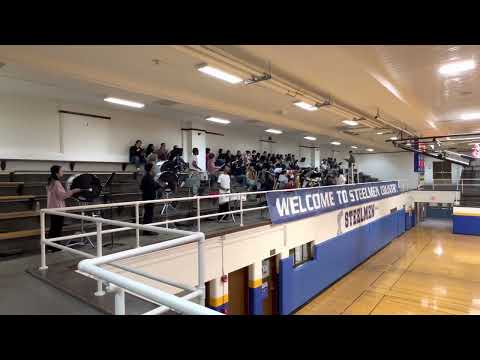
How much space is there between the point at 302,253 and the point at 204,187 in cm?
332

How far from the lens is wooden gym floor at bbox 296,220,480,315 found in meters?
7.67

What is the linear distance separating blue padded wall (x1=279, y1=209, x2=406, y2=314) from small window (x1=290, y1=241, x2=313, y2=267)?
0.15 meters

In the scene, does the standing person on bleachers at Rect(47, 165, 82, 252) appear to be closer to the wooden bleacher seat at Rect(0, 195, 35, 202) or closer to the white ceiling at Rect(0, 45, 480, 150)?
the wooden bleacher seat at Rect(0, 195, 35, 202)

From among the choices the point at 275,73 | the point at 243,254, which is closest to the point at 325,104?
the point at 275,73

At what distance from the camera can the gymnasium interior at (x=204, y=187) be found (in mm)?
3600

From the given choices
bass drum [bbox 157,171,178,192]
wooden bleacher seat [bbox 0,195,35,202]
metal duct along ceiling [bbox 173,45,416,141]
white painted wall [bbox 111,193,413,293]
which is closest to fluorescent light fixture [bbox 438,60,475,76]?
metal duct along ceiling [bbox 173,45,416,141]

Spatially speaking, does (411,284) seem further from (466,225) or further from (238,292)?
(466,225)

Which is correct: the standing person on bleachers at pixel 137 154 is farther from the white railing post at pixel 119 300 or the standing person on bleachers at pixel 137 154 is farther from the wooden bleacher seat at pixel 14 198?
the white railing post at pixel 119 300

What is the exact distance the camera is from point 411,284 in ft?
30.6

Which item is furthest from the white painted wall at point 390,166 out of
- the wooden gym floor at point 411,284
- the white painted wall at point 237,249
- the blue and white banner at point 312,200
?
the white painted wall at point 237,249

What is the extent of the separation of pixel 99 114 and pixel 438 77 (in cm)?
870

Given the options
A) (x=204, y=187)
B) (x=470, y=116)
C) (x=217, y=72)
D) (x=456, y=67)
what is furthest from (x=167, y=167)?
(x=470, y=116)

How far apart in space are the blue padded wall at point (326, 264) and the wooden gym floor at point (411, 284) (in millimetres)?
286

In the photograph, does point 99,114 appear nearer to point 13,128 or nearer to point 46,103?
point 46,103
